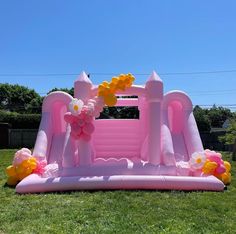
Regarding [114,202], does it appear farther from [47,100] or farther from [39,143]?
[47,100]

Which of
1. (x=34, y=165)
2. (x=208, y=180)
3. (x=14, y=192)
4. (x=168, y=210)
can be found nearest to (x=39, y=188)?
(x=14, y=192)

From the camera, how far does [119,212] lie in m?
5.13

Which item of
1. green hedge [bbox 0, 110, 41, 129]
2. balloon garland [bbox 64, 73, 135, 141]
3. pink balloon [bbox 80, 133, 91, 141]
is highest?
green hedge [bbox 0, 110, 41, 129]

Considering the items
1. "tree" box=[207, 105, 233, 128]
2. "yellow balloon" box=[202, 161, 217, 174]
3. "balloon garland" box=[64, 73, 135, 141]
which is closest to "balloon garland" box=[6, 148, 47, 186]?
"balloon garland" box=[64, 73, 135, 141]

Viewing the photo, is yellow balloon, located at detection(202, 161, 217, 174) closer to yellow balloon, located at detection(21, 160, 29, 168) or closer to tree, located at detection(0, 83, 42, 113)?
yellow balloon, located at detection(21, 160, 29, 168)

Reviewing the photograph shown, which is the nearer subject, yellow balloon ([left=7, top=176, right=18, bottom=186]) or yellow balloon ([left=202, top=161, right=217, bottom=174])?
yellow balloon ([left=202, top=161, right=217, bottom=174])

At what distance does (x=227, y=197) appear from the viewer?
636 centimetres

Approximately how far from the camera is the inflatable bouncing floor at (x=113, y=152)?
22.2 ft

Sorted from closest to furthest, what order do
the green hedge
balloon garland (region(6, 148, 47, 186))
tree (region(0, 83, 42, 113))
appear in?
balloon garland (region(6, 148, 47, 186)) < the green hedge < tree (region(0, 83, 42, 113))

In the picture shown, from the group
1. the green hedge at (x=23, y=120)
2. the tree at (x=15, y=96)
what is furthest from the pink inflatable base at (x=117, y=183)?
the tree at (x=15, y=96)

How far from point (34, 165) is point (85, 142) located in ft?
3.65

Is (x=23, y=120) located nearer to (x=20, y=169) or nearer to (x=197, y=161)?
(x=20, y=169)

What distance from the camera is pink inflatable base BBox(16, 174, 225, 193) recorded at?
21.9 feet

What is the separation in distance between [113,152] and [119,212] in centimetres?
437
